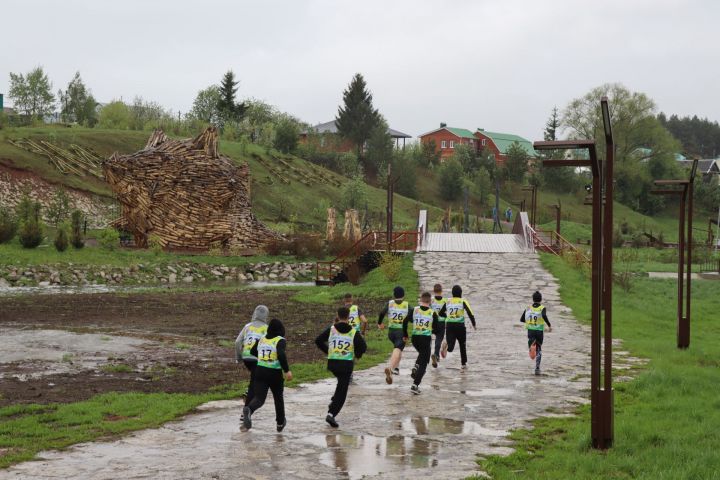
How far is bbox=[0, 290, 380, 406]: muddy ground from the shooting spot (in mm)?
13195

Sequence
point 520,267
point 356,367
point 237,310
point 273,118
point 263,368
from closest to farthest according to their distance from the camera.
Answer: point 263,368, point 356,367, point 237,310, point 520,267, point 273,118

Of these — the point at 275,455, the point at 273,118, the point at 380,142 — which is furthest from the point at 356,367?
the point at 273,118

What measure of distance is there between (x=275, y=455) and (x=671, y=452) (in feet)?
13.6

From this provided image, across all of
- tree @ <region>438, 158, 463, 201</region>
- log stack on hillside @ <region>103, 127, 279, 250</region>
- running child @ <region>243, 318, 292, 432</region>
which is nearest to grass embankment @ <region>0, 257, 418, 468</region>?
running child @ <region>243, 318, 292, 432</region>

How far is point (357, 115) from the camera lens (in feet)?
308

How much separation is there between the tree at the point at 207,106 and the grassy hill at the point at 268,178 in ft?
64.4

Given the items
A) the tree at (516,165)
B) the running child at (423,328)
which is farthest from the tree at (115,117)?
the running child at (423,328)

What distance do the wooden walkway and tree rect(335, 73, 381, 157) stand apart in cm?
5570

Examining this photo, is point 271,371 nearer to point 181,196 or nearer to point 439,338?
point 439,338

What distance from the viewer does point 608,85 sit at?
87.0 meters

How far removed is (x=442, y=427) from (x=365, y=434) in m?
1.03

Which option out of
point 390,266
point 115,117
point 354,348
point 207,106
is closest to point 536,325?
point 354,348

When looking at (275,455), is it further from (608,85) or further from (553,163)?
(608,85)

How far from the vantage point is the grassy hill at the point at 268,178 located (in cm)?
5741
